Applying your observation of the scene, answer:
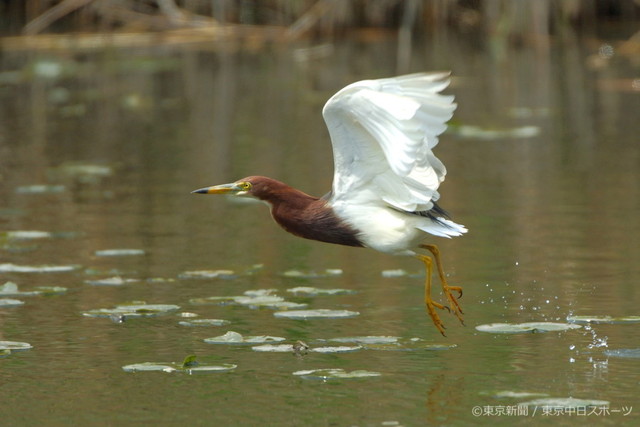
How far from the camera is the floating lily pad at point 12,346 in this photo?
555 centimetres

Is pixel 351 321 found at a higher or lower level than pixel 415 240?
lower

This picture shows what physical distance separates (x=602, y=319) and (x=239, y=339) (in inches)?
63.7

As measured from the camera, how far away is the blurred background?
5.03 meters

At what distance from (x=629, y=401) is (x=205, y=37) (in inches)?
587

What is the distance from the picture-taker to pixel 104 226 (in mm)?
8531

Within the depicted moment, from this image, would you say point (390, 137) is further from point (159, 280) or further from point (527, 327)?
point (159, 280)

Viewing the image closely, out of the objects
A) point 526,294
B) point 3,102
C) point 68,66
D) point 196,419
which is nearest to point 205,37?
point 68,66

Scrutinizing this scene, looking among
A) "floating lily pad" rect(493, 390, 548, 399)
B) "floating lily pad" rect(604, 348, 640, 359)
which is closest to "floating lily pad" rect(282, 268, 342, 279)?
"floating lily pad" rect(604, 348, 640, 359)

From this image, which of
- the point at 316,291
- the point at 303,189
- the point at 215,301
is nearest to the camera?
the point at 215,301

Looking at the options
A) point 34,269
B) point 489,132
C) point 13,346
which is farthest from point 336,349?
point 489,132

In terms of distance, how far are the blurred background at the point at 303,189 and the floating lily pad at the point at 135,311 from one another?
117mm

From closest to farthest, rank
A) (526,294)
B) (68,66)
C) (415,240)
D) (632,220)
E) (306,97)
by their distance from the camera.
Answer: (415,240) → (526,294) → (632,220) → (306,97) → (68,66)

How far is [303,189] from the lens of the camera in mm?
9477

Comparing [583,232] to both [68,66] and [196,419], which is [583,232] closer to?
[196,419]
